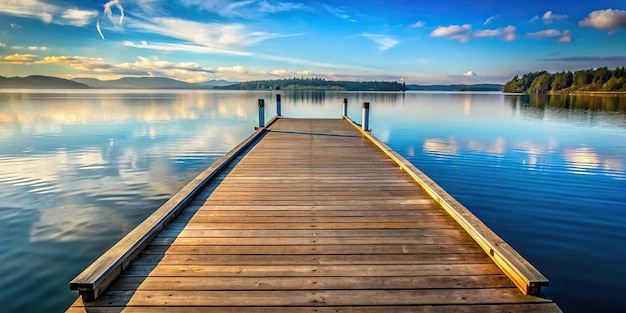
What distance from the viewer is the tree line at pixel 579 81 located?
87.6 metres

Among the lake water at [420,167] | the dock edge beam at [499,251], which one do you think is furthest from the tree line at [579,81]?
the dock edge beam at [499,251]

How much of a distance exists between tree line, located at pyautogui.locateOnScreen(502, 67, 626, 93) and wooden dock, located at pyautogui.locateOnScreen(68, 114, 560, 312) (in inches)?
4278

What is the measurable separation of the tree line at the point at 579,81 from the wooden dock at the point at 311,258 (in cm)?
10867

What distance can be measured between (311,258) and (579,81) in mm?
124754

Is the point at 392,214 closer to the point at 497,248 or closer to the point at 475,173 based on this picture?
the point at 497,248

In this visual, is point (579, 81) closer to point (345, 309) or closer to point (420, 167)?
point (420, 167)

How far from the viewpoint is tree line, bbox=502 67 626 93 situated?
3450 inches

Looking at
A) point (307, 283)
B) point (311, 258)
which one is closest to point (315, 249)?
point (311, 258)

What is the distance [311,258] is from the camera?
3043 millimetres

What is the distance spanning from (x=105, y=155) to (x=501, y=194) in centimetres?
1165

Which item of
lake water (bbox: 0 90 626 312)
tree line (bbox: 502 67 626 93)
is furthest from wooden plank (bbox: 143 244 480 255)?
tree line (bbox: 502 67 626 93)

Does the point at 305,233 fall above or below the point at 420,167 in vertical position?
above

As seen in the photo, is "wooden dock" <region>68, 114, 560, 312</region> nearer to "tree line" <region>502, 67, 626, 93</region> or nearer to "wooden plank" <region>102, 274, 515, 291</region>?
"wooden plank" <region>102, 274, 515, 291</region>

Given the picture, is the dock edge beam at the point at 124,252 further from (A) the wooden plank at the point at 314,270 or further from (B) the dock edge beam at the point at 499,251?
(B) the dock edge beam at the point at 499,251
